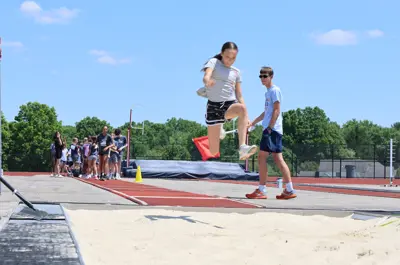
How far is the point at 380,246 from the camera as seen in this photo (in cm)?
479

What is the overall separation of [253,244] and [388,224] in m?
2.06

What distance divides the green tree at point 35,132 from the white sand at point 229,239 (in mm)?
74633

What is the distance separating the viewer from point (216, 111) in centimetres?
660

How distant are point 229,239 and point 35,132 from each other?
283ft

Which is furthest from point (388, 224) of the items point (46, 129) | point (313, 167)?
point (46, 129)

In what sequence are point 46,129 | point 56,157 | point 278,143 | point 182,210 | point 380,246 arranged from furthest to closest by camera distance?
point 46,129 < point 56,157 < point 278,143 < point 182,210 < point 380,246

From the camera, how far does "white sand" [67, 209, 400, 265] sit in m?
4.26

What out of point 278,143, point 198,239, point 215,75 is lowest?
point 198,239

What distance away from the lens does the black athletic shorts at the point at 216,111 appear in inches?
259

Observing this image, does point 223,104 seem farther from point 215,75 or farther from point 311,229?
point 311,229

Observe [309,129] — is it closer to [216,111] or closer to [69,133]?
[69,133]

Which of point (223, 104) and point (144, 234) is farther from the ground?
point (223, 104)

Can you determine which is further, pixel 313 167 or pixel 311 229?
pixel 313 167

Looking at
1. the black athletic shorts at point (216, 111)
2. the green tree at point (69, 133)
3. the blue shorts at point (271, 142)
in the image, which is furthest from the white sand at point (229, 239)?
the green tree at point (69, 133)
